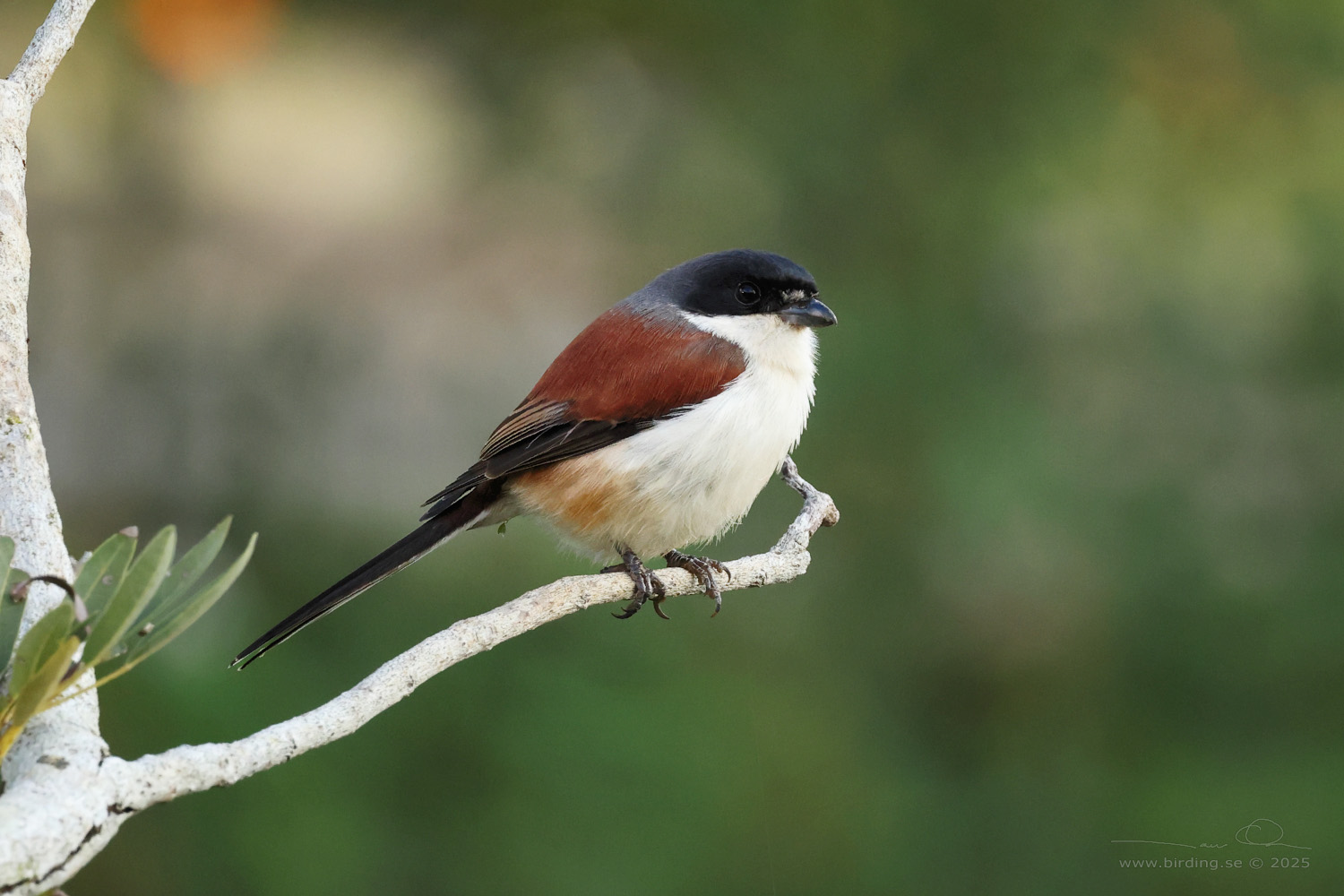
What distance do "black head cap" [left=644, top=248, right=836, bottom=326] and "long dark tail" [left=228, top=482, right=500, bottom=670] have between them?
0.75m

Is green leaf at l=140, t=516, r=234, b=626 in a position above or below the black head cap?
above

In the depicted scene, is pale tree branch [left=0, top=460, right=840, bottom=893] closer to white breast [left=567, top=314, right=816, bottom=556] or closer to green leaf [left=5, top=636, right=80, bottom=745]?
green leaf [left=5, top=636, right=80, bottom=745]

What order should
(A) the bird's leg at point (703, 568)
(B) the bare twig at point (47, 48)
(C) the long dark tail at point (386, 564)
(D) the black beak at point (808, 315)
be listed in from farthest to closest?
(D) the black beak at point (808, 315) < (A) the bird's leg at point (703, 568) < (C) the long dark tail at point (386, 564) < (B) the bare twig at point (47, 48)

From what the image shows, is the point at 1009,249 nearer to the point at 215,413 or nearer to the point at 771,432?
the point at 771,432

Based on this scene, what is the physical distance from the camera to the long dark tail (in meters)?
2.36

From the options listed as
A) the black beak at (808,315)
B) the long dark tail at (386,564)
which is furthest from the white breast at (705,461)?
the long dark tail at (386,564)

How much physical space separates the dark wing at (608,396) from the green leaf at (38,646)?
1.70 m

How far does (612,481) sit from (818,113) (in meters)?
2.89

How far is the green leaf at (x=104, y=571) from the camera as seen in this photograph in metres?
1.32

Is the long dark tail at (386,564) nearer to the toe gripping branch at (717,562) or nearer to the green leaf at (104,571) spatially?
the toe gripping branch at (717,562)

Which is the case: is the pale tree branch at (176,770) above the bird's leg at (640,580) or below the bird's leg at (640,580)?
above

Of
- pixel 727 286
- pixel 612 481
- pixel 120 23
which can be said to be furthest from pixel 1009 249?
pixel 120 23

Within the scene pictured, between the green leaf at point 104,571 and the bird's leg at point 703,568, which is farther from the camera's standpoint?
the bird's leg at point 703,568
